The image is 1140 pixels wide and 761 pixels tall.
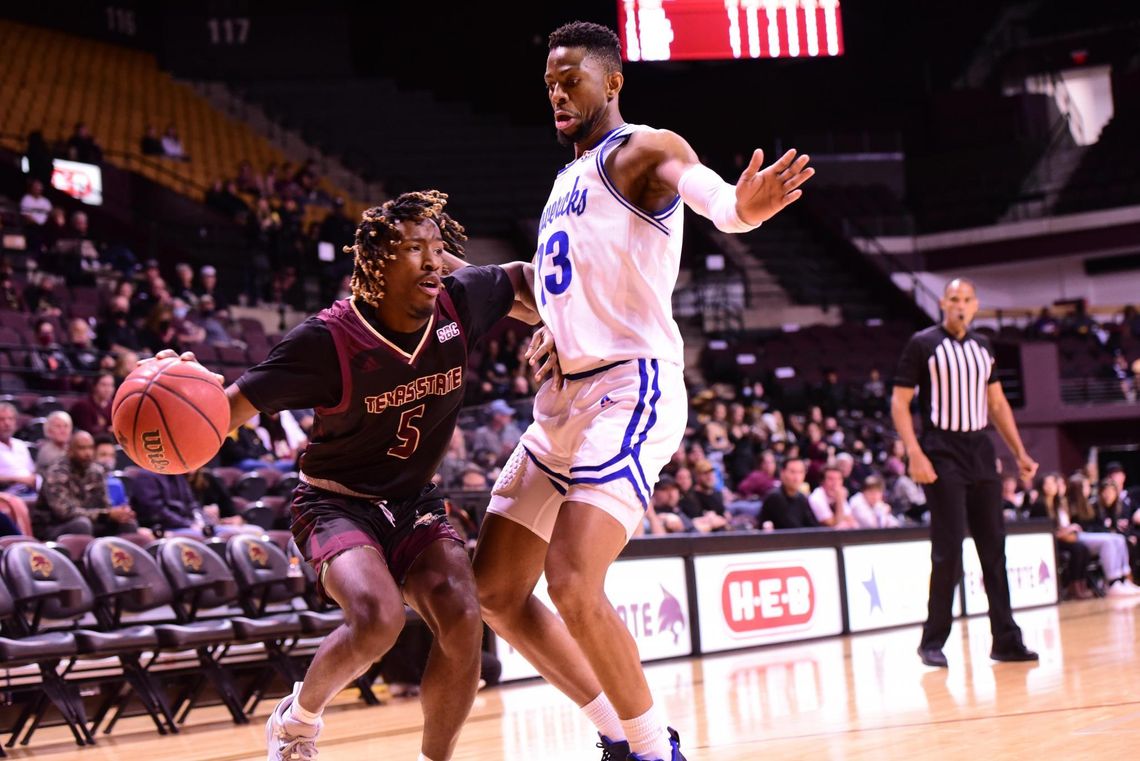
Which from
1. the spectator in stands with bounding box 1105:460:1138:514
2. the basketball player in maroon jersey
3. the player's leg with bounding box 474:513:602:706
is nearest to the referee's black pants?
the player's leg with bounding box 474:513:602:706

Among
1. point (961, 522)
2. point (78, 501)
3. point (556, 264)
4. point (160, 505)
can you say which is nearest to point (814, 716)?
point (961, 522)

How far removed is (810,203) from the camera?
29.5 m

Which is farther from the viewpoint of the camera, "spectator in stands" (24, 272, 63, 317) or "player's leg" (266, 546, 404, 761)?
"spectator in stands" (24, 272, 63, 317)

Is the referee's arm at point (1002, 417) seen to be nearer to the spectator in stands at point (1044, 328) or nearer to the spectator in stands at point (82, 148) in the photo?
the spectator in stands at point (82, 148)

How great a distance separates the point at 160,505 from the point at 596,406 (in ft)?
20.5

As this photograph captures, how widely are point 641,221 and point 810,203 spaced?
2599cm

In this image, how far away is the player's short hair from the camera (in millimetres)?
4352

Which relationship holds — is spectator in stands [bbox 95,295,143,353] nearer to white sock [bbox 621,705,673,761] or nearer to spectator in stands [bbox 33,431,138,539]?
spectator in stands [bbox 33,431,138,539]

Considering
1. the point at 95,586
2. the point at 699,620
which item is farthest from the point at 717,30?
the point at 95,586

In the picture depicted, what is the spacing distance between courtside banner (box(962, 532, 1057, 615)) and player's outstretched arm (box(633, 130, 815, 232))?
1007 centimetres

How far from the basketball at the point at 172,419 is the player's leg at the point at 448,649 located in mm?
822

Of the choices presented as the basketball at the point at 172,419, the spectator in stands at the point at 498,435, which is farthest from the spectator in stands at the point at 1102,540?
the basketball at the point at 172,419

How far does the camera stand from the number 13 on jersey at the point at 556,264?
14.3 feet

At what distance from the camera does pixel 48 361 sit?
42.3 feet
